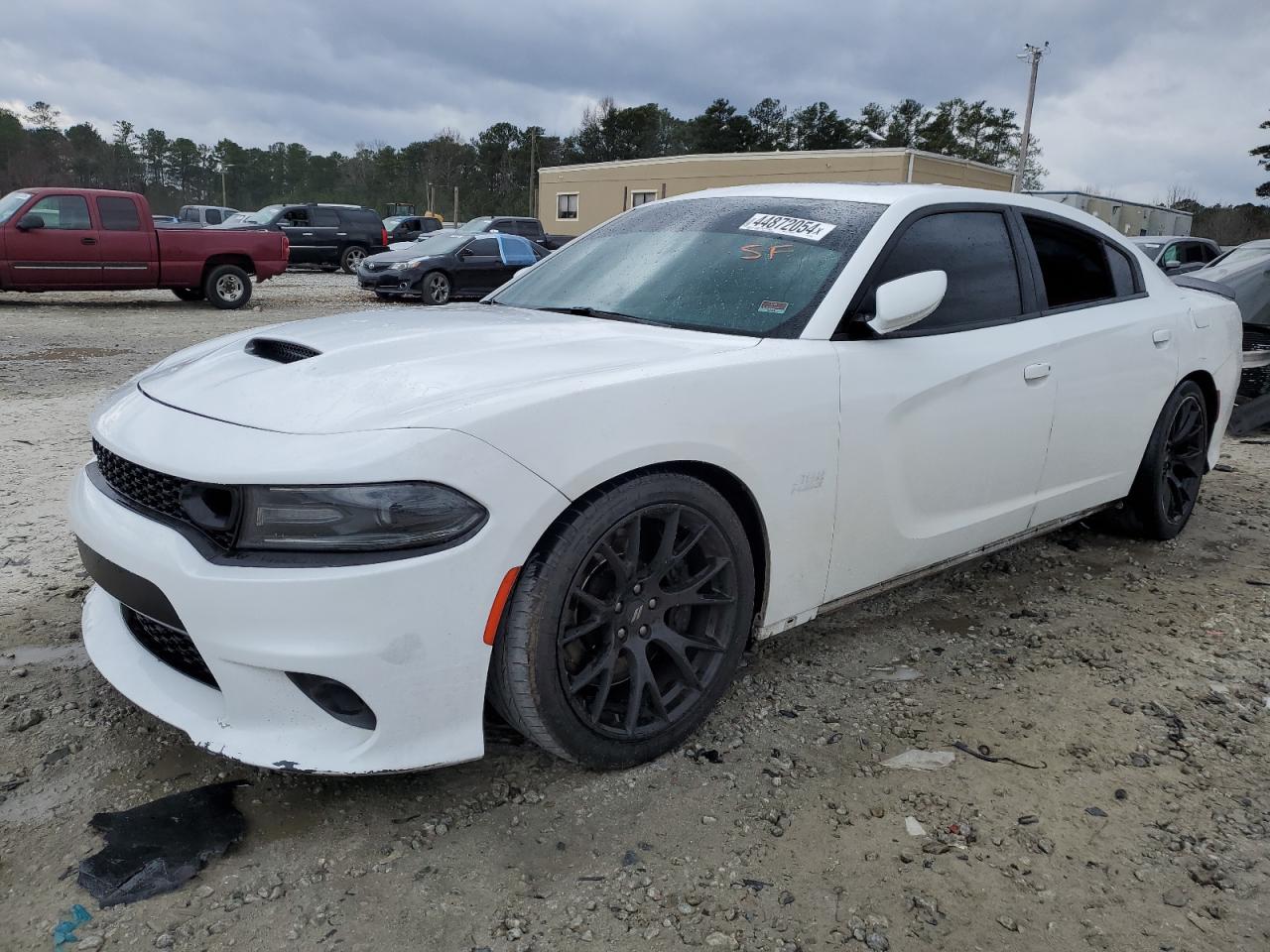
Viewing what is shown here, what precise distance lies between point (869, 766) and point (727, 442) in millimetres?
962

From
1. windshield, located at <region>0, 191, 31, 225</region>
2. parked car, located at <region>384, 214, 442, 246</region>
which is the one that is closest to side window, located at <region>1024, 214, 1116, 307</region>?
windshield, located at <region>0, 191, 31, 225</region>

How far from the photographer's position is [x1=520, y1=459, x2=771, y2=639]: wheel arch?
7.34ft

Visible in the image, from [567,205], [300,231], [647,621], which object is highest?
[567,205]

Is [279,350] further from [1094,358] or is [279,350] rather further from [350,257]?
[350,257]

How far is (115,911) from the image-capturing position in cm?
188

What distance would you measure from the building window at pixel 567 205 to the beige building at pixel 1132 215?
20331 millimetres

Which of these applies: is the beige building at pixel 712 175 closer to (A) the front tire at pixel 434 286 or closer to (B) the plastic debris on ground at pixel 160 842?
(A) the front tire at pixel 434 286

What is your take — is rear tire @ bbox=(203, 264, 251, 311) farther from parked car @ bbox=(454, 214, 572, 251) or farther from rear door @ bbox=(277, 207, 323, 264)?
parked car @ bbox=(454, 214, 572, 251)

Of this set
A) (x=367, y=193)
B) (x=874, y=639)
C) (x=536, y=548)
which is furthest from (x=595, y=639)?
(x=367, y=193)

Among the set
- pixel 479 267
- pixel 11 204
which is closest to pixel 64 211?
pixel 11 204

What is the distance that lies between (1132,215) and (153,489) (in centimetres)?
4745

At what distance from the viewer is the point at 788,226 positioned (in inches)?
120

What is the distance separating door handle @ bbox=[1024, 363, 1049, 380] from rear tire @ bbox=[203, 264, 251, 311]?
13.7 meters

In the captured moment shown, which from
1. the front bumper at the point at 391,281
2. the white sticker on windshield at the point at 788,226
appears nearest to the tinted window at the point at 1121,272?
the white sticker on windshield at the point at 788,226
